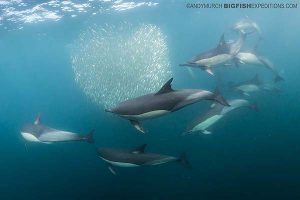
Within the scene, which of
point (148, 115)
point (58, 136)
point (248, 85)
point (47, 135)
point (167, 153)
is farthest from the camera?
point (167, 153)

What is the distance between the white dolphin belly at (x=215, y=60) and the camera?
1000cm

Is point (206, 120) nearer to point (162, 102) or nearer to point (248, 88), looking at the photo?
point (248, 88)

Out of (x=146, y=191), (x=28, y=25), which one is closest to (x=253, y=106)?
(x=146, y=191)

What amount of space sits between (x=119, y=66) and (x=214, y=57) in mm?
18740

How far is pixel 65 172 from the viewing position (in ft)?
71.9

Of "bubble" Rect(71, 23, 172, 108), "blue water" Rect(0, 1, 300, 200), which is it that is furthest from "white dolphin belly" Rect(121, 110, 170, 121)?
"bubble" Rect(71, 23, 172, 108)

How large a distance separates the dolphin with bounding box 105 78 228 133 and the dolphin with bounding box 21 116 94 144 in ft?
12.4

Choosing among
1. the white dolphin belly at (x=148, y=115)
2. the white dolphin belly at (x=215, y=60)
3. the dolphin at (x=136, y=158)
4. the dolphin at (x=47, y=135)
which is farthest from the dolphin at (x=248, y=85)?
the white dolphin belly at (x=148, y=115)

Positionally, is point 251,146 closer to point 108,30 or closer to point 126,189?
point 126,189

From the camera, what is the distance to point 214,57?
10219mm

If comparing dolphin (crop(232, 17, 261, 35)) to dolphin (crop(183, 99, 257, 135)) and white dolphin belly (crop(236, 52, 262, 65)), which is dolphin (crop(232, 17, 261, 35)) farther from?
dolphin (crop(183, 99, 257, 135))

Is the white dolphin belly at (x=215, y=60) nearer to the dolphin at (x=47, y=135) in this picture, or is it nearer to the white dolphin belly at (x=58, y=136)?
the dolphin at (x=47, y=135)

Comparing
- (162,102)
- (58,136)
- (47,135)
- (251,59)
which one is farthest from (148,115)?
(251,59)

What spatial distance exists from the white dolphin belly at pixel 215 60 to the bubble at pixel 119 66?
44.1 feet
